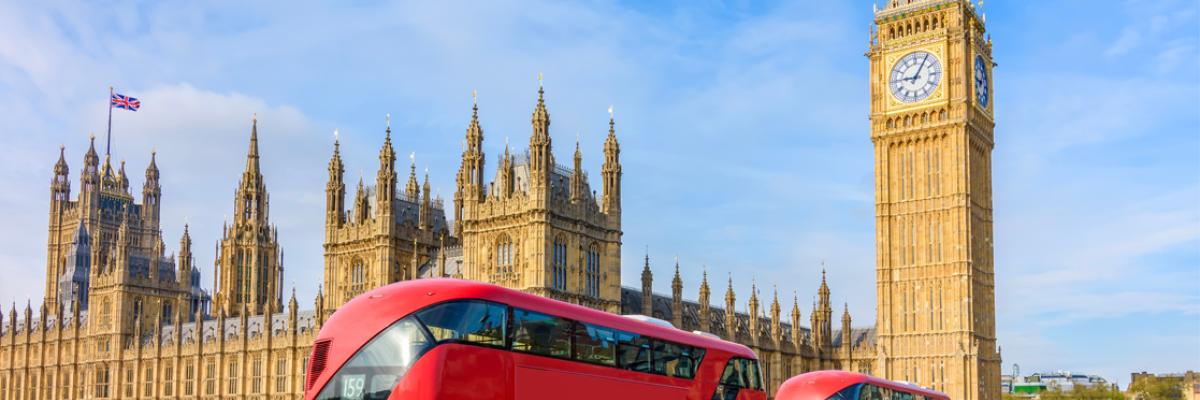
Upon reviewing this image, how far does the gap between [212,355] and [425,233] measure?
2089 cm

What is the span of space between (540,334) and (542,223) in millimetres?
43777

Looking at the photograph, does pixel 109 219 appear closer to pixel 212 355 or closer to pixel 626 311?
pixel 212 355

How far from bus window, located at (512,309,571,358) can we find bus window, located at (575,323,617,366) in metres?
0.43

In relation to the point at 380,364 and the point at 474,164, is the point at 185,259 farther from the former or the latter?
the point at 380,364

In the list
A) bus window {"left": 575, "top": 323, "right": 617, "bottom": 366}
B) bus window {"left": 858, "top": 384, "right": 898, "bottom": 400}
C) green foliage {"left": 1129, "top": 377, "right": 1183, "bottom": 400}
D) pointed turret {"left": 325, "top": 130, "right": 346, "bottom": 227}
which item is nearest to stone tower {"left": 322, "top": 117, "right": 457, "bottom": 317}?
pointed turret {"left": 325, "top": 130, "right": 346, "bottom": 227}

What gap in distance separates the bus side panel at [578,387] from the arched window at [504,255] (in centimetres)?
4136

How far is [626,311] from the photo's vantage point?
85.2 meters

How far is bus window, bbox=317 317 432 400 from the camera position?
28641 mm

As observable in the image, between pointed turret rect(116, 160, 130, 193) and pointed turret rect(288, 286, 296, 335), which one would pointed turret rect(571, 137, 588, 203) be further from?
pointed turret rect(116, 160, 130, 193)

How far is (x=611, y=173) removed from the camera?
81.6 meters

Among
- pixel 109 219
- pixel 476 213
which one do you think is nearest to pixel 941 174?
pixel 476 213

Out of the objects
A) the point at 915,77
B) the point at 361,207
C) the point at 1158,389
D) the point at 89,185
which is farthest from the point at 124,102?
the point at 1158,389

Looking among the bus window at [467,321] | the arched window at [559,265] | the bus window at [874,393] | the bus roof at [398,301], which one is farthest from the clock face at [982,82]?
the bus window at [467,321]

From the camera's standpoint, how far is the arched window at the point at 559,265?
76.2 meters
